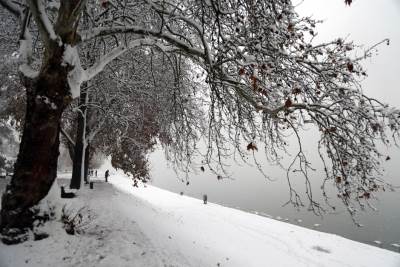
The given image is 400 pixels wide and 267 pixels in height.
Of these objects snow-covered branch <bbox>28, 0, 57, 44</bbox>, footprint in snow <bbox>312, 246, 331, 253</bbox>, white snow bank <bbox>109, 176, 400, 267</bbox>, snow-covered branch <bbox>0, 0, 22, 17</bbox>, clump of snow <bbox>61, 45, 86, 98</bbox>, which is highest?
snow-covered branch <bbox>0, 0, 22, 17</bbox>

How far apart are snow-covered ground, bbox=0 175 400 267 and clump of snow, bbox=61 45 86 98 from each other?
104 inches

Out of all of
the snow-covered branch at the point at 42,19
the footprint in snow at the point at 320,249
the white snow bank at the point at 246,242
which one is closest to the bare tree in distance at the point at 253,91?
the snow-covered branch at the point at 42,19

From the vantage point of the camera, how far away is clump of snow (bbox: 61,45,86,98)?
548 centimetres

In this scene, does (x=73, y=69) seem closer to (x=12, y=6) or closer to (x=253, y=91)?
(x=12, y=6)

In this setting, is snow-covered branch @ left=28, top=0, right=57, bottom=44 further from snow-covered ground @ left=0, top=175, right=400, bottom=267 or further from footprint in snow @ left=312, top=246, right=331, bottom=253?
footprint in snow @ left=312, top=246, right=331, bottom=253

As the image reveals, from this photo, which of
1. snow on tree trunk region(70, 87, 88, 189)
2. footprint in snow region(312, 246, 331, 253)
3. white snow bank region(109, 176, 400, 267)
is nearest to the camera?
white snow bank region(109, 176, 400, 267)

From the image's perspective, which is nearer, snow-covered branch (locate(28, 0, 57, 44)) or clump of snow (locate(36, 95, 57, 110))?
snow-covered branch (locate(28, 0, 57, 44))

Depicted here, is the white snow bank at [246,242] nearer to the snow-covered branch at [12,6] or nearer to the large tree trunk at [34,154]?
the large tree trunk at [34,154]

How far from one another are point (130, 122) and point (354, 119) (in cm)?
1086

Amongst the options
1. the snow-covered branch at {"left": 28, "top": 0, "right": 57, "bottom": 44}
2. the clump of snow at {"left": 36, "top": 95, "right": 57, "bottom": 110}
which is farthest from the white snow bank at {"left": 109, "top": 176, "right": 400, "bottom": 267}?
the snow-covered branch at {"left": 28, "top": 0, "right": 57, "bottom": 44}

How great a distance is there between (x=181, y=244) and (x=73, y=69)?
5.89 meters

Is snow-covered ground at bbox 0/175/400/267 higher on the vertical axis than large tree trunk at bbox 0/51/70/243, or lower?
lower

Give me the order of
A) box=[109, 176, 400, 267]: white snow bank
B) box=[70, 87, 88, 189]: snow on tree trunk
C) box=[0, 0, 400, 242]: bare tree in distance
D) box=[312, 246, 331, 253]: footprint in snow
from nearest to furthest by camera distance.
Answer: box=[0, 0, 400, 242]: bare tree in distance, box=[109, 176, 400, 267]: white snow bank, box=[312, 246, 331, 253]: footprint in snow, box=[70, 87, 88, 189]: snow on tree trunk

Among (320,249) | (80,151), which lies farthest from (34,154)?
(320,249)
